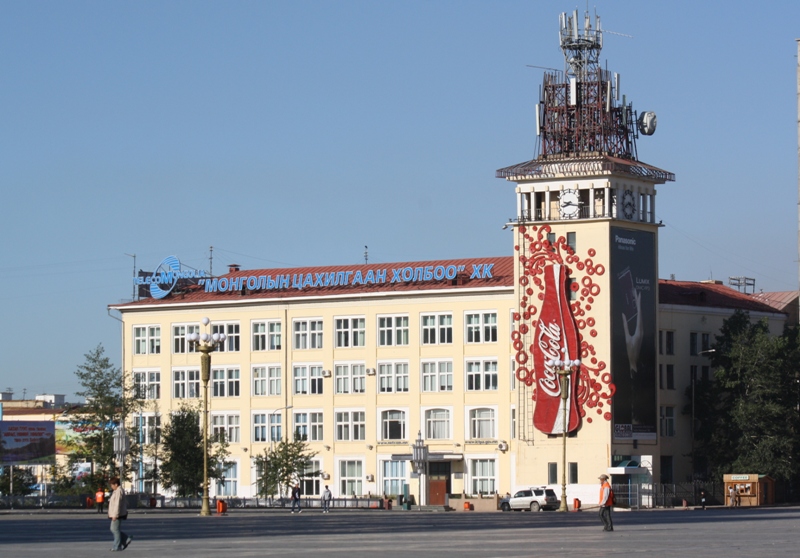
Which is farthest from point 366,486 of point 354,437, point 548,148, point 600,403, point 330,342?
point 548,148

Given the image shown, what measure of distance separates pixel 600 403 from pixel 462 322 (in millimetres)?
A: 12192

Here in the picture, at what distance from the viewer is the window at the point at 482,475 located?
102250 millimetres

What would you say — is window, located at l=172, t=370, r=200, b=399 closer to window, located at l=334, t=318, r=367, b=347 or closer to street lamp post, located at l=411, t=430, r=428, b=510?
window, located at l=334, t=318, r=367, b=347

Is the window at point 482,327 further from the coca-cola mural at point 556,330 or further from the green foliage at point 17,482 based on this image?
the green foliage at point 17,482

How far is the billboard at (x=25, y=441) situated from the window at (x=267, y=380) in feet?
47.0

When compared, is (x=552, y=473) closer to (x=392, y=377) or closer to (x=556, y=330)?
(x=556, y=330)

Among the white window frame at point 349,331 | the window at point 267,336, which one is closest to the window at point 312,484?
the white window frame at point 349,331

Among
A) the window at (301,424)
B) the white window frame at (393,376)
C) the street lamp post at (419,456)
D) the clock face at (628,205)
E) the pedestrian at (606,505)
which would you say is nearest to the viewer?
the pedestrian at (606,505)

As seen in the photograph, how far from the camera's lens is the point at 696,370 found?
346 ft

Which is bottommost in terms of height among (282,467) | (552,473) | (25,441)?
(552,473)

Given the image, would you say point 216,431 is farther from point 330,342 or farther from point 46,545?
point 46,545

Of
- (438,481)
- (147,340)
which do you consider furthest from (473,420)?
(147,340)

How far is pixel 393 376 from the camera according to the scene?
107 m

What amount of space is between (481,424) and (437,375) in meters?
4.57
